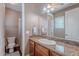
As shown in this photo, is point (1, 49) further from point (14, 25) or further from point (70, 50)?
point (70, 50)

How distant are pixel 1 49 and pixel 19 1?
0.80 metres

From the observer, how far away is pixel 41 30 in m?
1.75

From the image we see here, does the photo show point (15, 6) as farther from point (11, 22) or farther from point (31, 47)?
point (31, 47)

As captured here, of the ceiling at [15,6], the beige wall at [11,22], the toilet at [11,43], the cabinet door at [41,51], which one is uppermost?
the ceiling at [15,6]

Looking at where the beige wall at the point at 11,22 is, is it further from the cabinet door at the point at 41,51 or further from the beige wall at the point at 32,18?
the cabinet door at the point at 41,51

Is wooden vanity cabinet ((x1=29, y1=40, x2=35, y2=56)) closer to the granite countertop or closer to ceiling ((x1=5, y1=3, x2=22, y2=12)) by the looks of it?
the granite countertop

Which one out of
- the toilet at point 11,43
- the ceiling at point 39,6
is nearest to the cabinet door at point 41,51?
the toilet at point 11,43

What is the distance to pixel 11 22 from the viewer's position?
1.64m

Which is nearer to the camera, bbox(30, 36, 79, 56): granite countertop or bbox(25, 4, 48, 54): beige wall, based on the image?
bbox(30, 36, 79, 56): granite countertop

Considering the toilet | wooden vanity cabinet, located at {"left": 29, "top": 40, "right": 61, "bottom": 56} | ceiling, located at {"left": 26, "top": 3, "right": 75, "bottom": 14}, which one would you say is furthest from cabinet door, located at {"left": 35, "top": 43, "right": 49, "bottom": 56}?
ceiling, located at {"left": 26, "top": 3, "right": 75, "bottom": 14}

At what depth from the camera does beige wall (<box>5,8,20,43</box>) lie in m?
1.62

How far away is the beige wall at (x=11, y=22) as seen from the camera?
1624 millimetres

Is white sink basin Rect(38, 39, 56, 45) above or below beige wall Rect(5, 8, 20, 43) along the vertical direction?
below

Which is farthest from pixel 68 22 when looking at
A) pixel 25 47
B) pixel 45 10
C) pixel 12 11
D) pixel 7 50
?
pixel 7 50
